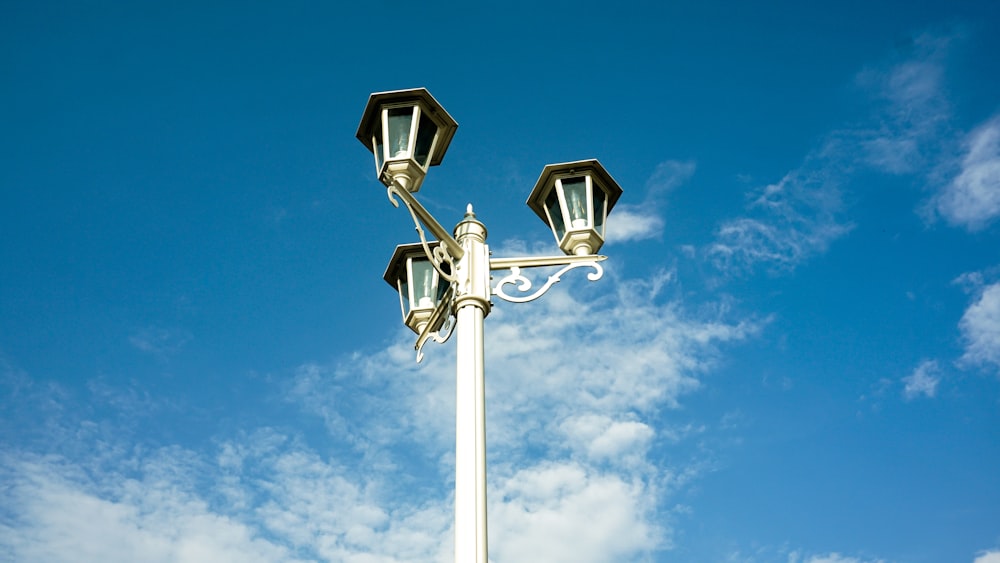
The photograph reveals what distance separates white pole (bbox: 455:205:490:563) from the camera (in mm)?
4125

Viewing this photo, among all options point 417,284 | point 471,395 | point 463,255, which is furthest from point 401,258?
point 471,395

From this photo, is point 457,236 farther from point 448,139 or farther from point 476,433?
point 476,433

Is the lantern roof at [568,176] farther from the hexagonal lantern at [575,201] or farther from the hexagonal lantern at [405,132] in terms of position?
the hexagonal lantern at [405,132]

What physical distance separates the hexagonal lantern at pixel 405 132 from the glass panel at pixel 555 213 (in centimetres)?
76

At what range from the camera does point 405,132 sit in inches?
197

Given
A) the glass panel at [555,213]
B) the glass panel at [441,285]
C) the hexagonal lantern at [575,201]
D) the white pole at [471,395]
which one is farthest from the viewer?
the glass panel at [441,285]

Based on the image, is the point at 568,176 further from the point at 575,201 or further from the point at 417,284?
the point at 417,284

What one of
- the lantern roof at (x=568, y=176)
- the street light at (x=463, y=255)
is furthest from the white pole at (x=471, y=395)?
the lantern roof at (x=568, y=176)

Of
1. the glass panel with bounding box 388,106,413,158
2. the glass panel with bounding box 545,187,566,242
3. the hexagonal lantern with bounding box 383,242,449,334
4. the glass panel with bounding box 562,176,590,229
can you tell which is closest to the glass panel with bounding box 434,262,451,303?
the hexagonal lantern with bounding box 383,242,449,334

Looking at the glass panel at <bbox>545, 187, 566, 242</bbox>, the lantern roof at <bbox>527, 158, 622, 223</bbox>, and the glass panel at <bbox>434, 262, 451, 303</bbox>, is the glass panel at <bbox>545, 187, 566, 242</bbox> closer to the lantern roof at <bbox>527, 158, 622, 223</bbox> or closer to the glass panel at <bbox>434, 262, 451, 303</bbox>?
the lantern roof at <bbox>527, 158, 622, 223</bbox>

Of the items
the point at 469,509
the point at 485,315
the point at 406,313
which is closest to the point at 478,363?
the point at 485,315

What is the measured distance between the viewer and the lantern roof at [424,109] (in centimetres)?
497

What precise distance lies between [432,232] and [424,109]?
0.66 metres

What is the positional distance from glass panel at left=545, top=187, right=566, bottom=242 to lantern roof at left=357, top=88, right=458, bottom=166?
742 millimetres
